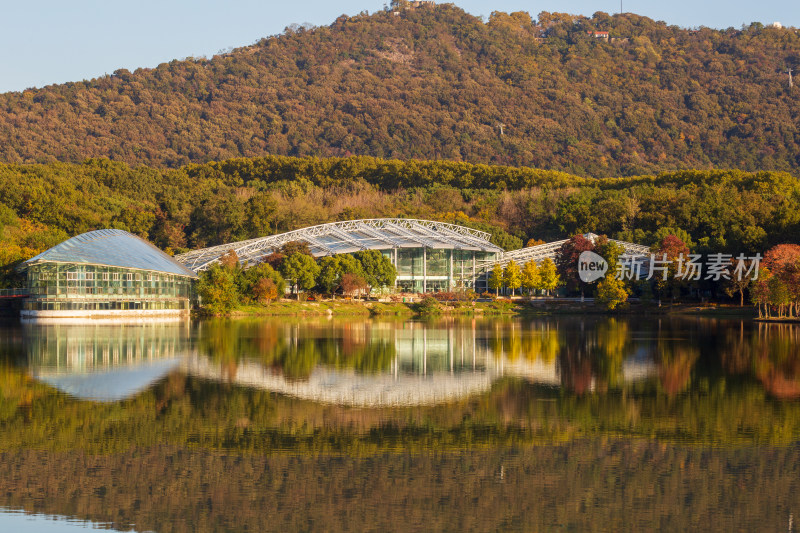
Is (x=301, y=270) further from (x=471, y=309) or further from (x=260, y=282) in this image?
(x=471, y=309)

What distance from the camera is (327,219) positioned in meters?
96.6

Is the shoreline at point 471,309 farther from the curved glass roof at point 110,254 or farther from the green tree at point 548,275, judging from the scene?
the curved glass roof at point 110,254

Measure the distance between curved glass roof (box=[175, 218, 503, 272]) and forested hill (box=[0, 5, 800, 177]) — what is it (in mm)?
60755

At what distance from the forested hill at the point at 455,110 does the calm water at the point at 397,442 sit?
111126 millimetres

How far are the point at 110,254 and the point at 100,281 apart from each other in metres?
2.23

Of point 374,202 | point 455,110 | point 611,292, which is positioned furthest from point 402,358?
point 455,110

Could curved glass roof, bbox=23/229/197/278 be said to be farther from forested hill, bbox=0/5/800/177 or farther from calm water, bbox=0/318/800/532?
forested hill, bbox=0/5/800/177

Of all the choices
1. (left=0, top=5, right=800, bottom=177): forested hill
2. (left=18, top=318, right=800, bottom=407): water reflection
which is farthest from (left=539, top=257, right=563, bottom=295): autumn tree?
(left=0, top=5, right=800, bottom=177): forested hill

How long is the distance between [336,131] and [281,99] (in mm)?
20553

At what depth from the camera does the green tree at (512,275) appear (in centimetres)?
7362

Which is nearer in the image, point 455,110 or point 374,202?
point 374,202

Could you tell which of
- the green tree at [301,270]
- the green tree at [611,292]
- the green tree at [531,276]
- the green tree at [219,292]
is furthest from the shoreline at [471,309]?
the green tree at [531,276]

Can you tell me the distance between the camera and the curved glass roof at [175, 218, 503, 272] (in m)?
74.8

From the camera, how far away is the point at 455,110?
172000mm
